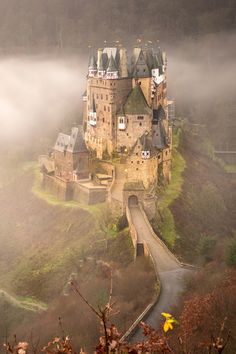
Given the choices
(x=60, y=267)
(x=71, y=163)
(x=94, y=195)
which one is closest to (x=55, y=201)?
(x=71, y=163)

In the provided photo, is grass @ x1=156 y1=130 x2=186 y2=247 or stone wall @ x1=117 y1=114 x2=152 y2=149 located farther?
stone wall @ x1=117 y1=114 x2=152 y2=149

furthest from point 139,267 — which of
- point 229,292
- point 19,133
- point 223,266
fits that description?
point 19,133

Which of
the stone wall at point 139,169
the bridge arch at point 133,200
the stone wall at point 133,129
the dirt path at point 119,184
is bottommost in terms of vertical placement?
the bridge arch at point 133,200

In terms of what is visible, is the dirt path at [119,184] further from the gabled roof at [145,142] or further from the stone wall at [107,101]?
the gabled roof at [145,142]

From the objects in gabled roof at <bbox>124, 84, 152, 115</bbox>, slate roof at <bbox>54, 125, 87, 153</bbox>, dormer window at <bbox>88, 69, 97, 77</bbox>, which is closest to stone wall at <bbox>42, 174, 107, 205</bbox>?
slate roof at <bbox>54, 125, 87, 153</bbox>

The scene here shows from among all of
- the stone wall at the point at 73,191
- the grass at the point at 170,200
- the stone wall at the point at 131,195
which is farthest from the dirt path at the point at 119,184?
the grass at the point at 170,200

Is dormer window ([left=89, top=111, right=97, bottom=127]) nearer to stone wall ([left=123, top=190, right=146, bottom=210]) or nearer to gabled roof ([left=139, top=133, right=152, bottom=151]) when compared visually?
gabled roof ([left=139, top=133, right=152, bottom=151])
